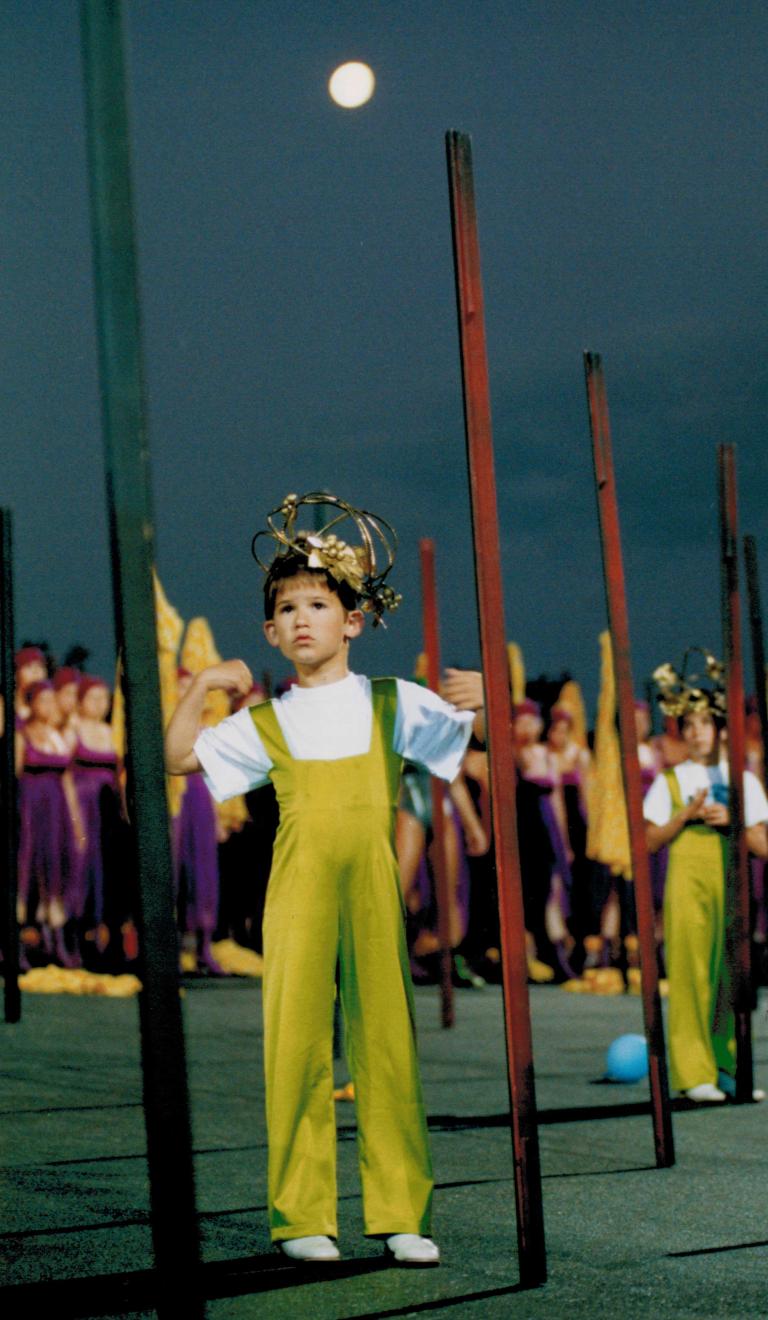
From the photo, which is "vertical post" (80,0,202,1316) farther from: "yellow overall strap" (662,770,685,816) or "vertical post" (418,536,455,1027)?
"vertical post" (418,536,455,1027)

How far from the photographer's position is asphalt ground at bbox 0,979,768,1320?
14.0 ft

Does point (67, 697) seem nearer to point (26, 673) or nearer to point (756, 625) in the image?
point (26, 673)

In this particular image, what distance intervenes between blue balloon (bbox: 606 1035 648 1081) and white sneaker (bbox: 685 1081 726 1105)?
704mm

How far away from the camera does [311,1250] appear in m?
4.61

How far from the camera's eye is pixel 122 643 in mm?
2896

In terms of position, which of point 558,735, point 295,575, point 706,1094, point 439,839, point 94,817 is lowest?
point 706,1094

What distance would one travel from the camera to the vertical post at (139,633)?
2805 millimetres

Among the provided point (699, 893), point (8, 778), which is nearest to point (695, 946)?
point (699, 893)

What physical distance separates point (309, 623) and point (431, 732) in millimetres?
414

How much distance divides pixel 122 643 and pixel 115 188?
27.2 inches

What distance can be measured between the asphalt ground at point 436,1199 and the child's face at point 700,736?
1560 mm

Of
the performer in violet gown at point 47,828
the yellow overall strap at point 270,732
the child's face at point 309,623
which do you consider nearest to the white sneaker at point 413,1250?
the yellow overall strap at point 270,732

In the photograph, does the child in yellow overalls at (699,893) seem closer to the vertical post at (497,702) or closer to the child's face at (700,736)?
the child's face at (700,736)

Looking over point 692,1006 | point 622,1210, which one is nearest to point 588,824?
point 692,1006
